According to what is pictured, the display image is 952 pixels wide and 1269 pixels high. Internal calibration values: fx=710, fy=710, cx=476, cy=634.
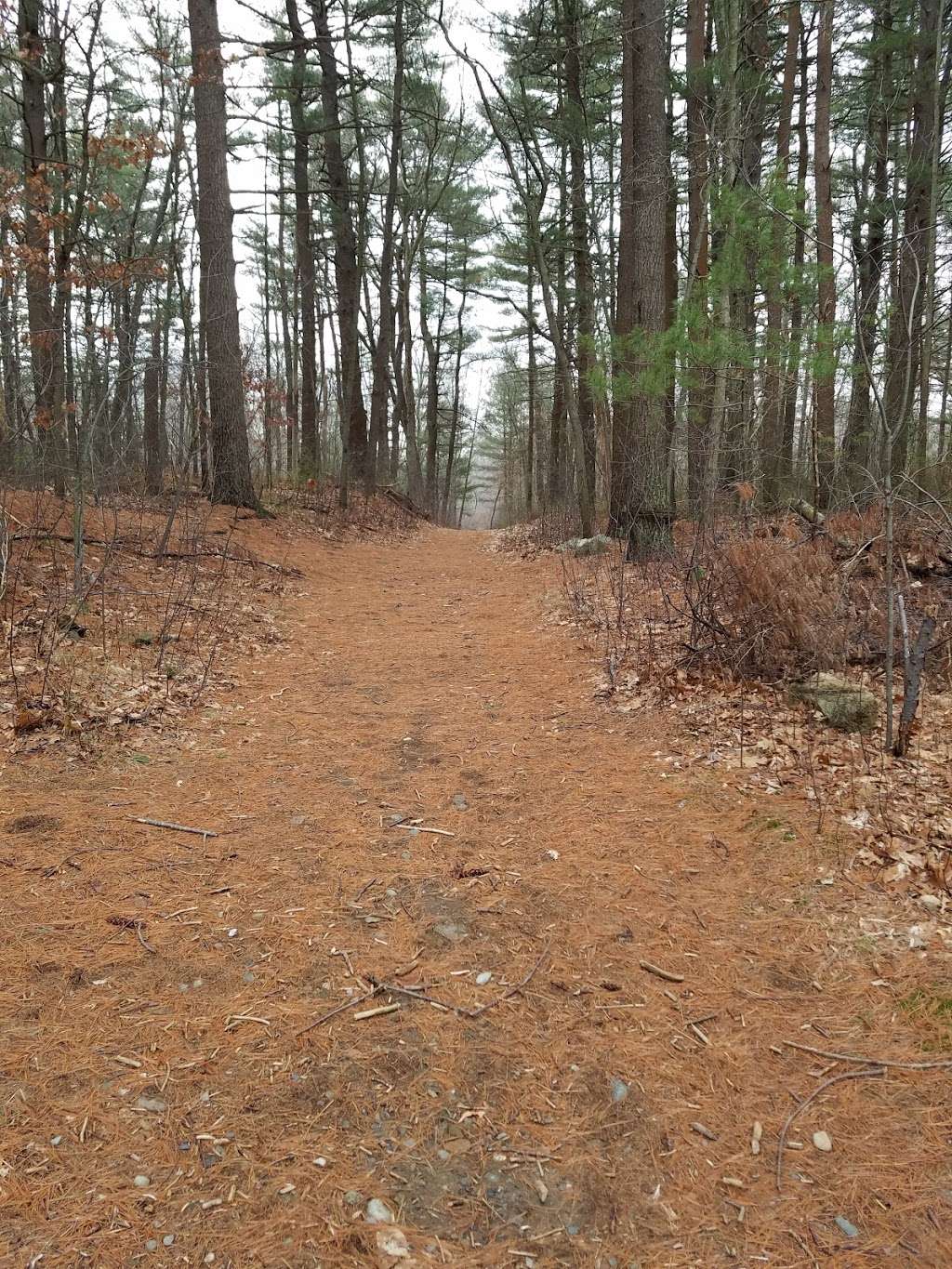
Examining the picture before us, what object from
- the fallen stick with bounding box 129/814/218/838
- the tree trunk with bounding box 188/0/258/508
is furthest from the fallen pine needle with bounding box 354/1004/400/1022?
the tree trunk with bounding box 188/0/258/508

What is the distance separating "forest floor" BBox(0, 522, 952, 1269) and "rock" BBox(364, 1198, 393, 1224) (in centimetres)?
2

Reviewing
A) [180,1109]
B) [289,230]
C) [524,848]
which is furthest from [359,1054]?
[289,230]

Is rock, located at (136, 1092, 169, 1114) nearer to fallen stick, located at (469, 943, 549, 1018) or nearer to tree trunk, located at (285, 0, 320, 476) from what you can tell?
fallen stick, located at (469, 943, 549, 1018)

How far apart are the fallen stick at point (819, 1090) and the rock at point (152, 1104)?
163 centimetres

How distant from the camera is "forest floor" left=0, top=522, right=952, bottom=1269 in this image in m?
1.68

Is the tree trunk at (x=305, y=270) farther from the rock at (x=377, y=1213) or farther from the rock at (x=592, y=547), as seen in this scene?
the rock at (x=377, y=1213)

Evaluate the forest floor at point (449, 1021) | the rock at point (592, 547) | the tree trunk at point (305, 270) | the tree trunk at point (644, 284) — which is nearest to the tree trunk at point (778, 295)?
the tree trunk at point (644, 284)

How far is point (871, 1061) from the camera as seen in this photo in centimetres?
211

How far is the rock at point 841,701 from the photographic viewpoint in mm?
4016

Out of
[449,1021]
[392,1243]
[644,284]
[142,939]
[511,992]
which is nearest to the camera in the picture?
[392,1243]

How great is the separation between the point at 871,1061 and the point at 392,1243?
1.46m

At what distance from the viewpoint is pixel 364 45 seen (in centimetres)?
1523

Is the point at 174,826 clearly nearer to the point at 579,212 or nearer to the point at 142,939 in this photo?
the point at 142,939

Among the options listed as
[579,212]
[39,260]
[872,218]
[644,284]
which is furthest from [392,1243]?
[872,218]
